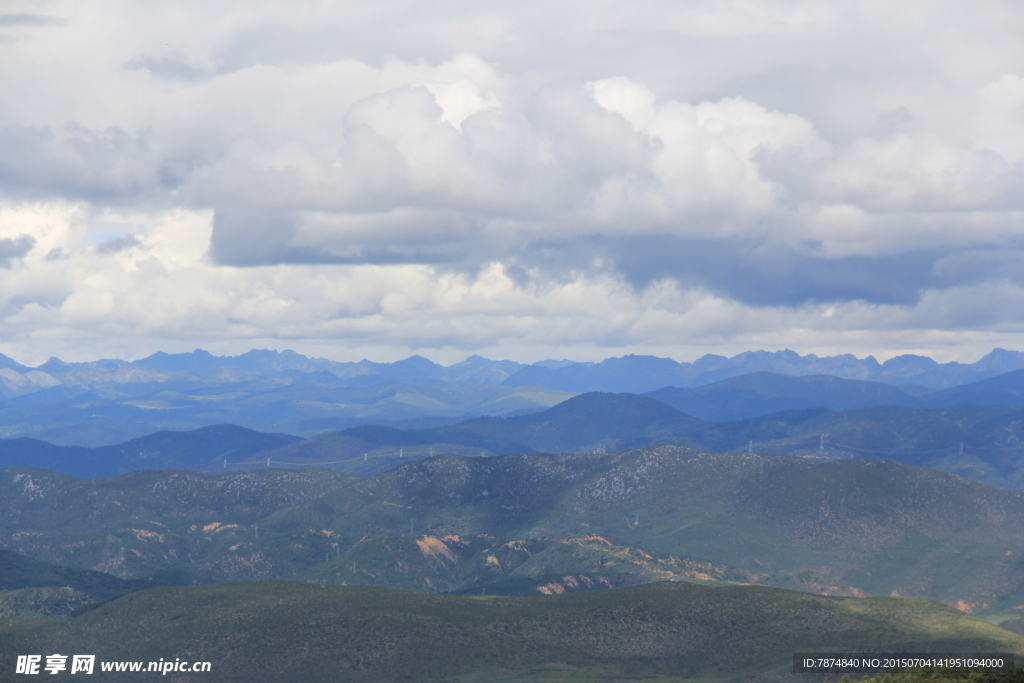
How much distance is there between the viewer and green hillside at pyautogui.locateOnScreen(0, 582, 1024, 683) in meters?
158

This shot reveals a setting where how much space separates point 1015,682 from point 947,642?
251 feet

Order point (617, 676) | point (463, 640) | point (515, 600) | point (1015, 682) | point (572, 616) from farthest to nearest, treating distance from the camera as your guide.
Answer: point (515, 600), point (572, 616), point (463, 640), point (617, 676), point (1015, 682)

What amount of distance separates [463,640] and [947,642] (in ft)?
248

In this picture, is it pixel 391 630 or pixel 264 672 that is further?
pixel 391 630

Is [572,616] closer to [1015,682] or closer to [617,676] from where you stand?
[617,676]

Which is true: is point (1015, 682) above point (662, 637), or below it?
above

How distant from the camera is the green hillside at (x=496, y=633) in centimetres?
15850

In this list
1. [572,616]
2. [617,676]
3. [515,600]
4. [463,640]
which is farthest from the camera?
[515,600]

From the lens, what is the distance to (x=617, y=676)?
153m

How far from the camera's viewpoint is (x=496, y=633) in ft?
566

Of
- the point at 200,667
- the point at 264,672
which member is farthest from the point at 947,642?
the point at 200,667

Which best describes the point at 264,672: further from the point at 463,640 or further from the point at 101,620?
the point at 101,620

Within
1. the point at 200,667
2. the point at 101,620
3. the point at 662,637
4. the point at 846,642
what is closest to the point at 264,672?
the point at 200,667

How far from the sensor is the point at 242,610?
18412cm
